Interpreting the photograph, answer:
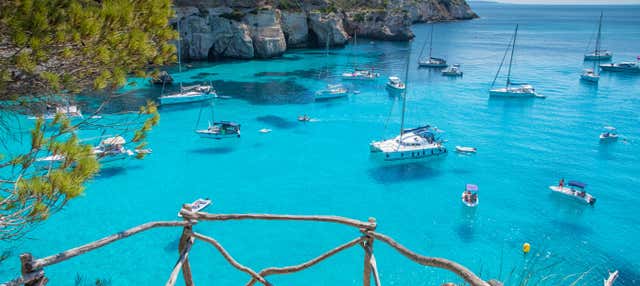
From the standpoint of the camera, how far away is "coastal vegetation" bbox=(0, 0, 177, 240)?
574 centimetres

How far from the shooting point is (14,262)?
724 inches

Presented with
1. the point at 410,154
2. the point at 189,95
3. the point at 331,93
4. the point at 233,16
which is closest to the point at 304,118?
the point at 331,93

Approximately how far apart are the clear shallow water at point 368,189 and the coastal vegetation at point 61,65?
6.62 metres

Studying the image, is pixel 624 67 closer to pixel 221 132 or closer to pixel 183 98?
pixel 221 132

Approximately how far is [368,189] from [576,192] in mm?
12147

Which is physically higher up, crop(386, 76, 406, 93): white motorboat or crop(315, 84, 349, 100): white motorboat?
crop(386, 76, 406, 93): white motorboat

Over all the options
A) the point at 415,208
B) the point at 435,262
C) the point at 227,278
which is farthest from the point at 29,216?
the point at 415,208

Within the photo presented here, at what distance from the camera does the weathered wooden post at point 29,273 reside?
4.38 metres

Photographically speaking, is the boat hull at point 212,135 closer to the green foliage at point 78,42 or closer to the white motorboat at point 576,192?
the white motorboat at point 576,192

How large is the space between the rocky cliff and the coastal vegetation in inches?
2268

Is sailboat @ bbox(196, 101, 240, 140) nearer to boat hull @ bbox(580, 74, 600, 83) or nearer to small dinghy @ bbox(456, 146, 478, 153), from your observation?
small dinghy @ bbox(456, 146, 478, 153)

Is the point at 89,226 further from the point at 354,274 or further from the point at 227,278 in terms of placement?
the point at 354,274

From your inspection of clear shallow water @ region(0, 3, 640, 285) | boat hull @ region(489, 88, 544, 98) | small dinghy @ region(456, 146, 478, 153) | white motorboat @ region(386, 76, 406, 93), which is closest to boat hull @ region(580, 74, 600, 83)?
clear shallow water @ region(0, 3, 640, 285)

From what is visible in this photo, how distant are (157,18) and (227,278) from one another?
13.0 m
